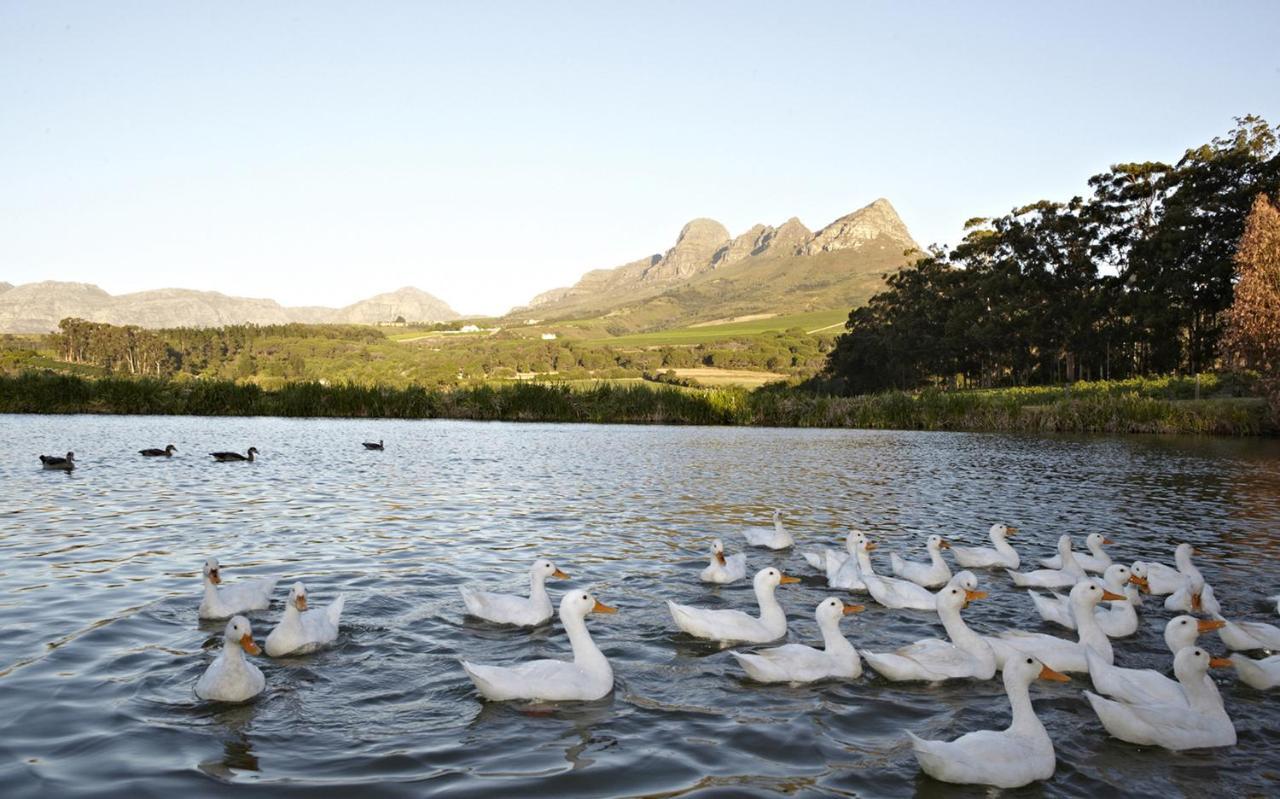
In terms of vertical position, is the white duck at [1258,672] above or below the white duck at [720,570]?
below

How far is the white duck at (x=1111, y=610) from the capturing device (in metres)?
9.29

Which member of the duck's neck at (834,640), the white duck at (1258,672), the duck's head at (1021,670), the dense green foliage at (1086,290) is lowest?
the white duck at (1258,672)

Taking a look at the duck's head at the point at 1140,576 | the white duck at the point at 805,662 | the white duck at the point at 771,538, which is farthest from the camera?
the white duck at the point at 771,538

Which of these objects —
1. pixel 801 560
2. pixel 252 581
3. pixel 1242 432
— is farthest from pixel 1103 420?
pixel 252 581

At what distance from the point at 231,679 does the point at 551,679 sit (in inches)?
97.5

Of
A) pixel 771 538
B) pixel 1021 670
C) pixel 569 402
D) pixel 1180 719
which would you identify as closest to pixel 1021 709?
pixel 1021 670

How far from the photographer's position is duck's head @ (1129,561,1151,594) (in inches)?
424

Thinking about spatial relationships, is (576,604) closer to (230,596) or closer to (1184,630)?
(230,596)

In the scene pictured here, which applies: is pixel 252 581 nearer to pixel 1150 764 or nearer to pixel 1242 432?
pixel 1150 764

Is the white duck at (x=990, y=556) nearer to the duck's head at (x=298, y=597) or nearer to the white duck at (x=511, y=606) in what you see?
the white duck at (x=511, y=606)

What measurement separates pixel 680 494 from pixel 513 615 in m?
11.2

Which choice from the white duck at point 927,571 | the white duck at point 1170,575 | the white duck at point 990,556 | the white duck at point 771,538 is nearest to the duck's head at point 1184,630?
the white duck at point 1170,575

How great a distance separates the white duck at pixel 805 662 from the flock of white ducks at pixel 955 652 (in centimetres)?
1

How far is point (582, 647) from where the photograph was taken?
24.6 feet
